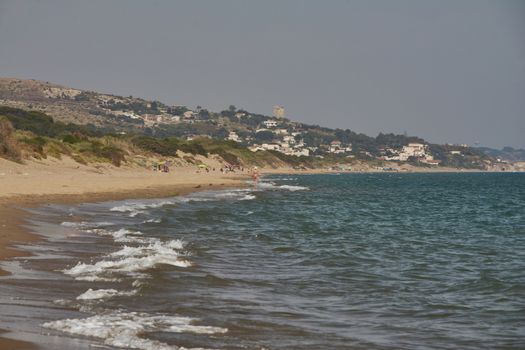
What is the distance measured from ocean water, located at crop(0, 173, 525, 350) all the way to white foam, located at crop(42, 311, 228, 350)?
2 centimetres

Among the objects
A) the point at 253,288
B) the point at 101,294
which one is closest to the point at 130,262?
the point at 253,288

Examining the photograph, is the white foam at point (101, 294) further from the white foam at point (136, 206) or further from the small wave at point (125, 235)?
the white foam at point (136, 206)

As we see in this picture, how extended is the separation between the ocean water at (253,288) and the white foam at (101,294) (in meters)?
0.03

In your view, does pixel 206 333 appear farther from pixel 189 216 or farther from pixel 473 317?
pixel 189 216

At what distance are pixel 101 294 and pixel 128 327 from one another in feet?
7.07

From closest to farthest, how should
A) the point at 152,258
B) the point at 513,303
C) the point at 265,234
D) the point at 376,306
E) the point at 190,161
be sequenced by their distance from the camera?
the point at 376,306 < the point at 513,303 < the point at 152,258 < the point at 265,234 < the point at 190,161

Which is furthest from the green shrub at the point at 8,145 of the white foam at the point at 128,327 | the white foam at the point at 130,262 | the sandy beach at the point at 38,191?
the white foam at the point at 128,327

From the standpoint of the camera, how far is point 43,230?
17688 mm

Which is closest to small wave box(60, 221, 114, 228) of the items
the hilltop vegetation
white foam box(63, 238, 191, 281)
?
white foam box(63, 238, 191, 281)

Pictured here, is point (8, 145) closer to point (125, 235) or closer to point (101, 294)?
point (125, 235)

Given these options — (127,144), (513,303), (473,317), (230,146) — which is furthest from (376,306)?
(230,146)

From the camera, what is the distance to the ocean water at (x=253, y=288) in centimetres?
886

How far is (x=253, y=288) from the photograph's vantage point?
12.6 m

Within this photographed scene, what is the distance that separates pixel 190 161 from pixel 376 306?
87.7 meters
